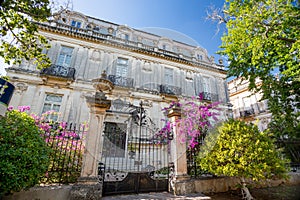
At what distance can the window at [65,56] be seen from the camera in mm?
9785

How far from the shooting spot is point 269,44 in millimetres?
7148

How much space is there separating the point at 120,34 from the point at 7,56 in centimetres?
991

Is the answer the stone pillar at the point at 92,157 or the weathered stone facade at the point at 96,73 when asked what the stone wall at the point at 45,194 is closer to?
the stone pillar at the point at 92,157

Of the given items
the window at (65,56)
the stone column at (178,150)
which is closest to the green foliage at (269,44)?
the stone column at (178,150)

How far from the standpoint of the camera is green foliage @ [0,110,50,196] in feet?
7.70

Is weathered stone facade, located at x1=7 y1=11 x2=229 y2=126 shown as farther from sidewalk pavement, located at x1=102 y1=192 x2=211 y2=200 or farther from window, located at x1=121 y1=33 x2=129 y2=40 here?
sidewalk pavement, located at x1=102 y1=192 x2=211 y2=200

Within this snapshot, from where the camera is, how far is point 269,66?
26.1 feet

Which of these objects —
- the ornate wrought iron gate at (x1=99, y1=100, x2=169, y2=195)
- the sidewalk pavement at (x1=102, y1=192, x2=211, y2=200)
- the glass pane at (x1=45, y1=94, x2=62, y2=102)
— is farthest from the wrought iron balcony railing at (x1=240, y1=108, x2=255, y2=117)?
the glass pane at (x1=45, y1=94, x2=62, y2=102)

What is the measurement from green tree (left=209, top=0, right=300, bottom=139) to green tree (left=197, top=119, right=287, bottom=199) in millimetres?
4621

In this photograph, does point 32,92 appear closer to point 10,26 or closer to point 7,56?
point 7,56

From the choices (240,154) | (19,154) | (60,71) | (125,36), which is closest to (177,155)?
(240,154)

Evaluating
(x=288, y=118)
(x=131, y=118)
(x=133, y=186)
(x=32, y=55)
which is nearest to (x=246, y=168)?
(x=133, y=186)

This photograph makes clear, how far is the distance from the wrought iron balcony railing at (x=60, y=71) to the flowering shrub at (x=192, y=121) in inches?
299

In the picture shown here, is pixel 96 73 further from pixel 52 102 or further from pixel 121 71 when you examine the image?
pixel 52 102
